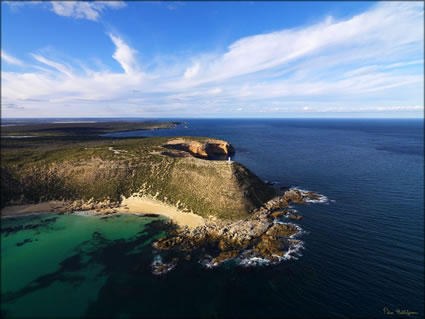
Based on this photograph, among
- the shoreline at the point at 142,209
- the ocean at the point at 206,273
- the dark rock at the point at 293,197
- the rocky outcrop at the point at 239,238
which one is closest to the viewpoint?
the ocean at the point at 206,273

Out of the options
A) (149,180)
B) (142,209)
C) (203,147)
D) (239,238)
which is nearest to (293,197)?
(239,238)

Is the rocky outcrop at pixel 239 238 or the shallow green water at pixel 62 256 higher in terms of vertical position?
the shallow green water at pixel 62 256

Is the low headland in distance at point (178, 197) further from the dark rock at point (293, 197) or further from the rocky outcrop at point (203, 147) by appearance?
the rocky outcrop at point (203, 147)

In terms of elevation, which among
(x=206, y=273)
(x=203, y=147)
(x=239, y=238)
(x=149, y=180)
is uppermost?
(x=203, y=147)

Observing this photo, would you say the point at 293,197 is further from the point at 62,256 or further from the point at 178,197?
the point at 62,256

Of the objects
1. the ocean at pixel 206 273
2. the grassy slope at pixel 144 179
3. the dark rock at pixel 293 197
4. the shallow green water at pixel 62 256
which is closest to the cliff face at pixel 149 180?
the grassy slope at pixel 144 179

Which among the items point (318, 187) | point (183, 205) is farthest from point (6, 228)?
point (318, 187)

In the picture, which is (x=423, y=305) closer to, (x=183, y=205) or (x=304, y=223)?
(x=304, y=223)
